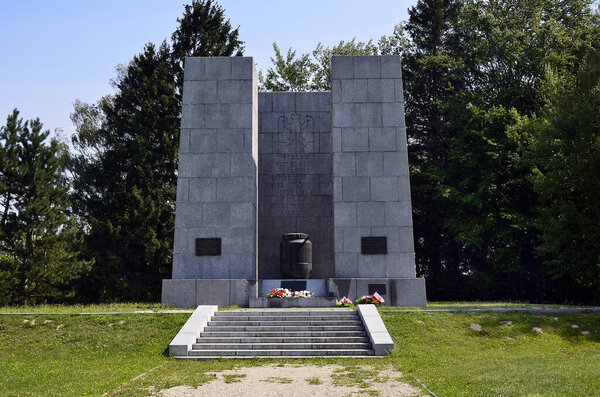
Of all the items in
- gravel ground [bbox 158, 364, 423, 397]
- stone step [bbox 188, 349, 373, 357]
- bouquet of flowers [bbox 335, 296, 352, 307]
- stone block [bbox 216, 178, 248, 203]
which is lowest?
gravel ground [bbox 158, 364, 423, 397]

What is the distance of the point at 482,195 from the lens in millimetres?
29688

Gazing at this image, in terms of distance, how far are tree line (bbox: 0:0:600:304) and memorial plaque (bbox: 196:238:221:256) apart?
1157 centimetres

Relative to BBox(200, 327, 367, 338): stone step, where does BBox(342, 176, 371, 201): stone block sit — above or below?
above

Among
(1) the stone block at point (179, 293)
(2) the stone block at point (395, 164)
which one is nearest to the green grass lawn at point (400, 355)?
(1) the stone block at point (179, 293)

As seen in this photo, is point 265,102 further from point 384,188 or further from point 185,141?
point 384,188

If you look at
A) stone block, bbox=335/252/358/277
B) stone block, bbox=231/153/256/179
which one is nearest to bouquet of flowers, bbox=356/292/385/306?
stone block, bbox=335/252/358/277

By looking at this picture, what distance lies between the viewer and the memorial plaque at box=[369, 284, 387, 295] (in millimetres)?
20469

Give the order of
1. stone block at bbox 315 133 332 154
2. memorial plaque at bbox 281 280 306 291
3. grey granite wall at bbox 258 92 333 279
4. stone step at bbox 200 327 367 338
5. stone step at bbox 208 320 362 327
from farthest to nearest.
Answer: stone block at bbox 315 133 332 154
grey granite wall at bbox 258 92 333 279
memorial plaque at bbox 281 280 306 291
stone step at bbox 208 320 362 327
stone step at bbox 200 327 367 338

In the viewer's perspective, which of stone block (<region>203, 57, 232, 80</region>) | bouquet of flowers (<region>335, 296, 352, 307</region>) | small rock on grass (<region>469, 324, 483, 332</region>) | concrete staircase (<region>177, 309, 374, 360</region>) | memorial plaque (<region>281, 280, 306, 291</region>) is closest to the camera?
concrete staircase (<region>177, 309, 374, 360</region>)

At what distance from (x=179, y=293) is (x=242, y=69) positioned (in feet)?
31.3

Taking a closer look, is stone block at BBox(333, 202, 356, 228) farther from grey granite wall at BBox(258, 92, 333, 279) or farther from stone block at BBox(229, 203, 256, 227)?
grey granite wall at BBox(258, 92, 333, 279)

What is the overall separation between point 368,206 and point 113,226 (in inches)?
711

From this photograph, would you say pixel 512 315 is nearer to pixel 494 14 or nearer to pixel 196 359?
pixel 196 359

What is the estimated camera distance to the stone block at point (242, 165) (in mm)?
21984
